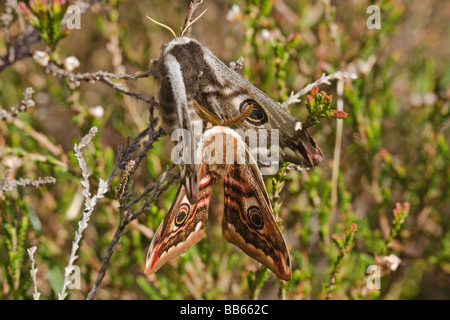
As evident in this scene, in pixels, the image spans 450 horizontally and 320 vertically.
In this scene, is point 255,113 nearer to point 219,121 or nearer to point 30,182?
point 219,121

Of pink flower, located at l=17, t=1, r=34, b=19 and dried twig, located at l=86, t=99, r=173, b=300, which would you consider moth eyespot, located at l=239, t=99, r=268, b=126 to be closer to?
dried twig, located at l=86, t=99, r=173, b=300

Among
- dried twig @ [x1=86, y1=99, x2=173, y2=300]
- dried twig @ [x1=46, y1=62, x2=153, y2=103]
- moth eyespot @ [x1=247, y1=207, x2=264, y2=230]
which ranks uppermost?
dried twig @ [x1=46, y1=62, x2=153, y2=103]

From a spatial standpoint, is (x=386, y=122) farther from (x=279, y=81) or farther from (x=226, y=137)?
(x=226, y=137)

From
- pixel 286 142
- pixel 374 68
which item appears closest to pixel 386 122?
pixel 374 68

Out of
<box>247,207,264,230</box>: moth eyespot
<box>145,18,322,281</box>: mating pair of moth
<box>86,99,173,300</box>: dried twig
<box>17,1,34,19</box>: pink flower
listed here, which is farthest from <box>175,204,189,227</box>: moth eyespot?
<box>17,1,34,19</box>: pink flower

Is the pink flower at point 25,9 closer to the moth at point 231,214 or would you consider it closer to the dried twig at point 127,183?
the dried twig at point 127,183

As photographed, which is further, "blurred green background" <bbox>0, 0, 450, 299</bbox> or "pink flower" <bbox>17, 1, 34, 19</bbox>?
"blurred green background" <bbox>0, 0, 450, 299</bbox>
